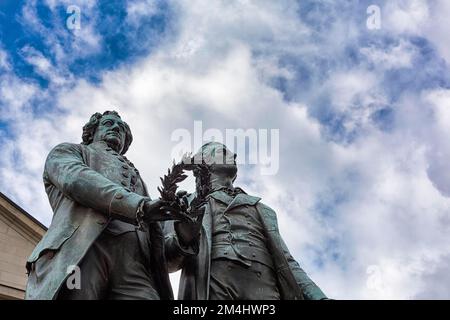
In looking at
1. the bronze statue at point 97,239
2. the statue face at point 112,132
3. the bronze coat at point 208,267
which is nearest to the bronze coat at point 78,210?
the bronze statue at point 97,239

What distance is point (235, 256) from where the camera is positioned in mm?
7434

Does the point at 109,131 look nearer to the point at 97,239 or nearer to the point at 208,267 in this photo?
the point at 97,239

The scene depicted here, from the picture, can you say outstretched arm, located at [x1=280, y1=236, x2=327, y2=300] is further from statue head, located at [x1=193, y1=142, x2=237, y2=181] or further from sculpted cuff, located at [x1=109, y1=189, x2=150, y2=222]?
sculpted cuff, located at [x1=109, y1=189, x2=150, y2=222]

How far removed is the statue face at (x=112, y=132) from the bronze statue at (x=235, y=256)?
123cm

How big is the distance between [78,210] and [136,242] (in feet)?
2.32

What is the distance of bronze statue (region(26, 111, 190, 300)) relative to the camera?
21.0 feet

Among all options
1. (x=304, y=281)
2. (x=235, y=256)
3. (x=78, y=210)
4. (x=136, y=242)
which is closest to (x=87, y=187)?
(x=78, y=210)

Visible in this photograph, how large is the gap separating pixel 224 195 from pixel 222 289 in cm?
174

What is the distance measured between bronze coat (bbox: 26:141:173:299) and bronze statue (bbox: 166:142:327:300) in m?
0.32

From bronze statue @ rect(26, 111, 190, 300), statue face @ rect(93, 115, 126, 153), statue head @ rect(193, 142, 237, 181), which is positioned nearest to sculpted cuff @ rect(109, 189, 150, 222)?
bronze statue @ rect(26, 111, 190, 300)

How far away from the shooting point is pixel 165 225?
26.1ft

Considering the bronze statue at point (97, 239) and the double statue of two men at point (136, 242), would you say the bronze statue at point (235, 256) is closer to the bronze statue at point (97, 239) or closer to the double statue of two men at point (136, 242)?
the double statue of two men at point (136, 242)
